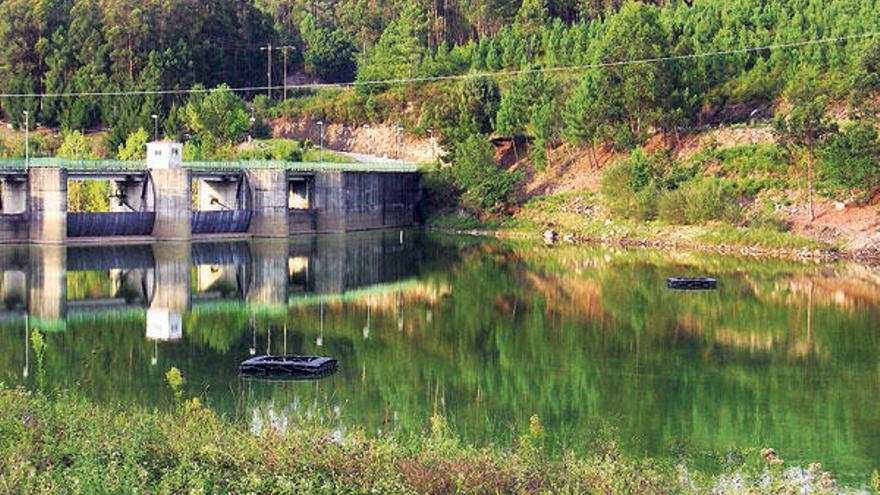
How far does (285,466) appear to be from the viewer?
17.8m

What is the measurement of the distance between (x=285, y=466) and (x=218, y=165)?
5404 centimetres

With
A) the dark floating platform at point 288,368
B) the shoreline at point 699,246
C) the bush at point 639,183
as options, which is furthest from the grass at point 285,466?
the bush at point 639,183

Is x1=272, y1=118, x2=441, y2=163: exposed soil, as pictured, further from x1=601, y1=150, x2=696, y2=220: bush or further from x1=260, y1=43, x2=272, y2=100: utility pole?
x1=601, y1=150, x2=696, y2=220: bush

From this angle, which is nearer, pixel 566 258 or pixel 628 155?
pixel 566 258

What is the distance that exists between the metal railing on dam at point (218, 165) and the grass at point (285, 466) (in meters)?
45.9

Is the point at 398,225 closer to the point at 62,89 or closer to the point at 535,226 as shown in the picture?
the point at 535,226

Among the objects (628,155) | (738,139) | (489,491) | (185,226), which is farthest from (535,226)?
(489,491)

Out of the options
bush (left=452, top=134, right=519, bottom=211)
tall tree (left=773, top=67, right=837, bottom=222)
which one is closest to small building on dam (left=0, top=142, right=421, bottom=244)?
bush (left=452, top=134, right=519, bottom=211)

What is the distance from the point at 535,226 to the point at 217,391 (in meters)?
50.3

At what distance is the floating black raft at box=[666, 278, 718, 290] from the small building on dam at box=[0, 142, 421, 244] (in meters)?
28.3

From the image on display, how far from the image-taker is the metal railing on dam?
63600mm

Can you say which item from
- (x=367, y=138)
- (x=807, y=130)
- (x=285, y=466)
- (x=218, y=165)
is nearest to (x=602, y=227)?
(x=807, y=130)

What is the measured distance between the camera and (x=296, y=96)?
362ft

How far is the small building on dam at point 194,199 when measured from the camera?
2445 inches
